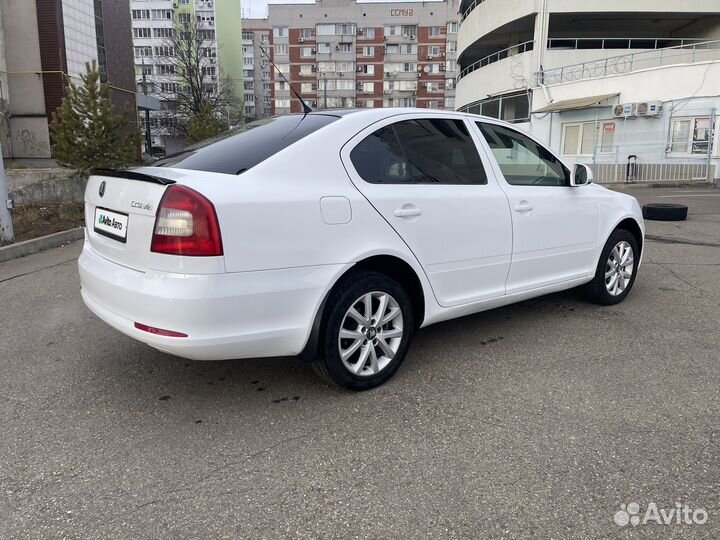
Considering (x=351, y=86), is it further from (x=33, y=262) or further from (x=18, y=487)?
(x=18, y=487)

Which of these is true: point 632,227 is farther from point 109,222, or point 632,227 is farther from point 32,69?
point 32,69

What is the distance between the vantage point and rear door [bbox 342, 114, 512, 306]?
11.0 feet

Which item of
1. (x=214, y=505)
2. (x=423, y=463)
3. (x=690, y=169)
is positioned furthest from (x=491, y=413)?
(x=690, y=169)

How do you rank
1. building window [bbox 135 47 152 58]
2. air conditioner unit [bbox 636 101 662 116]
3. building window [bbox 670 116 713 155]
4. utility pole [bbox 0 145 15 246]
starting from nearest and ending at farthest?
1. utility pole [bbox 0 145 15 246]
2. building window [bbox 670 116 713 155]
3. air conditioner unit [bbox 636 101 662 116]
4. building window [bbox 135 47 152 58]

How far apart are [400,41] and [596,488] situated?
8751cm

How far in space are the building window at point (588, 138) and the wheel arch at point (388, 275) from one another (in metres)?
22.3

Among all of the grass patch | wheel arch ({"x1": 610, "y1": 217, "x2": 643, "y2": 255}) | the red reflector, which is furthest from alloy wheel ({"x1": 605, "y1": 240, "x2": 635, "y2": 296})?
the grass patch

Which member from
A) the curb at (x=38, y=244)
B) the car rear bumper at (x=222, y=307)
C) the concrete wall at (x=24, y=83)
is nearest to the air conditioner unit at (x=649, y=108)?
the curb at (x=38, y=244)

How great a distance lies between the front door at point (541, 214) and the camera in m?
4.09

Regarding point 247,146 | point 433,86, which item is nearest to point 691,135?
point 247,146

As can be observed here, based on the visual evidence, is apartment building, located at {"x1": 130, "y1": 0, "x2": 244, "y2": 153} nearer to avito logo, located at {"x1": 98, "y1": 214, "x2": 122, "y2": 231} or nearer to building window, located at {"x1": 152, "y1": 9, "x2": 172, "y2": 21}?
building window, located at {"x1": 152, "y1": 9, "x2": 172, "y2": 21}

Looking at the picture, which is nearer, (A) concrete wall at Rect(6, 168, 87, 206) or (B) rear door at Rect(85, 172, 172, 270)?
(B) rear door at Rect(85, 172, 172, 270)

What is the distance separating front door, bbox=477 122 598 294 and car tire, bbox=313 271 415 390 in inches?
42.5

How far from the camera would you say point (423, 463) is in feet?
8.64
